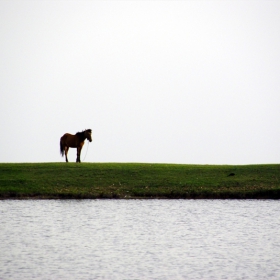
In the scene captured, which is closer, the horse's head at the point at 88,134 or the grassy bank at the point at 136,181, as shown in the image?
the grassy bank at the point at 136,181

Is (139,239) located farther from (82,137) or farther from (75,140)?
(75,140)

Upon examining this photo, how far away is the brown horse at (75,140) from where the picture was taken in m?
56.6

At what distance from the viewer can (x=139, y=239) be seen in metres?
31.1

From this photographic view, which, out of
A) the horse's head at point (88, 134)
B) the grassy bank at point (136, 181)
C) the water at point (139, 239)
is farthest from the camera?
the horse's head at point (88, 134)

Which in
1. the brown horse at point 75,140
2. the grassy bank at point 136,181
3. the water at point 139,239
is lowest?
the water at point 139,239

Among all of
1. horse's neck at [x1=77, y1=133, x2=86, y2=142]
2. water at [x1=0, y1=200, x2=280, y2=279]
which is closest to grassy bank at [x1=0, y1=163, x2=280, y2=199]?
water at [x1=0, y1=200, x2=280, y2=279]

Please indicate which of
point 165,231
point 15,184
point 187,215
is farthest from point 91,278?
point 15,184

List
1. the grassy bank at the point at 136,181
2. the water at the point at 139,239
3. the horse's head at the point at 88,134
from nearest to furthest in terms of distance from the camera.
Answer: the water at the point at 139,239 < the grassy bank at the point at 136,181 < the horse's head at the point at 88,134

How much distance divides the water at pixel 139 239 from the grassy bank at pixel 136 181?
2193mm

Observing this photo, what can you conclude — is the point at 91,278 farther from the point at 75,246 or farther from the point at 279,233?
the point at 279,233

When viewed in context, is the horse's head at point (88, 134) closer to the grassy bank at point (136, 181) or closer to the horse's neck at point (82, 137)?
the horse's neck at point (82, 137)

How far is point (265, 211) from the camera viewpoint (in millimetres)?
40281

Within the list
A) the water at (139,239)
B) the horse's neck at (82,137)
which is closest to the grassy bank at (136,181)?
the water at (139,239)

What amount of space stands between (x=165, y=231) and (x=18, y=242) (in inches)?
299
